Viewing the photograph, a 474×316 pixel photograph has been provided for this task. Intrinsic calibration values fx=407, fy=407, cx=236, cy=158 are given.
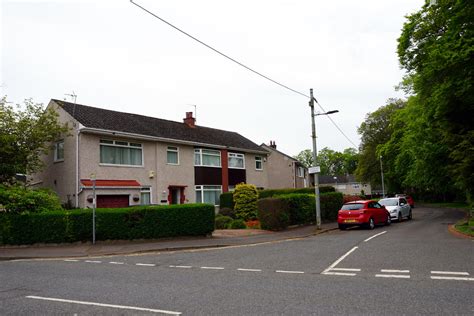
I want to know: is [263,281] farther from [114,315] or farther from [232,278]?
[114,315]

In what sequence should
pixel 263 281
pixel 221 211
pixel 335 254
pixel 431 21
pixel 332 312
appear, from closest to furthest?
pixel 332 312 < pixel 263 281 < pixel 335 254 < pixel 431 21 < pixel 221 211

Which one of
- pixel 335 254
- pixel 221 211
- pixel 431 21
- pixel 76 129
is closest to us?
pixel 335 254

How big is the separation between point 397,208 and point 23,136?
2196 centimetres

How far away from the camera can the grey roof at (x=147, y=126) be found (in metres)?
23.0

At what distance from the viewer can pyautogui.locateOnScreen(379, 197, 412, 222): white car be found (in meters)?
25.5

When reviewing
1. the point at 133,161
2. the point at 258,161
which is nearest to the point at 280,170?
the point at 258,161

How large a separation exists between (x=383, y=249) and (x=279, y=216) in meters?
8.39

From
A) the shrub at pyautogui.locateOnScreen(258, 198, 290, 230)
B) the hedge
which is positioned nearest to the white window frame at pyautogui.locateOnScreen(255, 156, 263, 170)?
the shrub at pyautogui.locateOnScreen(258, 198, 290, 230)

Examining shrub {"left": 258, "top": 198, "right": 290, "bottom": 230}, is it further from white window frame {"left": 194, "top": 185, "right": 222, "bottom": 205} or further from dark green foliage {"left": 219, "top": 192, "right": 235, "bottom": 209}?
white window frame {"left": 194, "top": 185, "right": 222, "bottom": 205}

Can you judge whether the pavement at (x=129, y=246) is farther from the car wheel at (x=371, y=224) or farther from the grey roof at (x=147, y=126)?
the grey roof at (x=147, y=126)

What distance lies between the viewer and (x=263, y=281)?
26.4ft

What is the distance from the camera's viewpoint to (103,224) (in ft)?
52.5

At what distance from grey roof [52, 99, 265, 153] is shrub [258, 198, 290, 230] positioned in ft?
29.2

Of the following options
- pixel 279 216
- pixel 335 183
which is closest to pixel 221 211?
pixel 279 216
